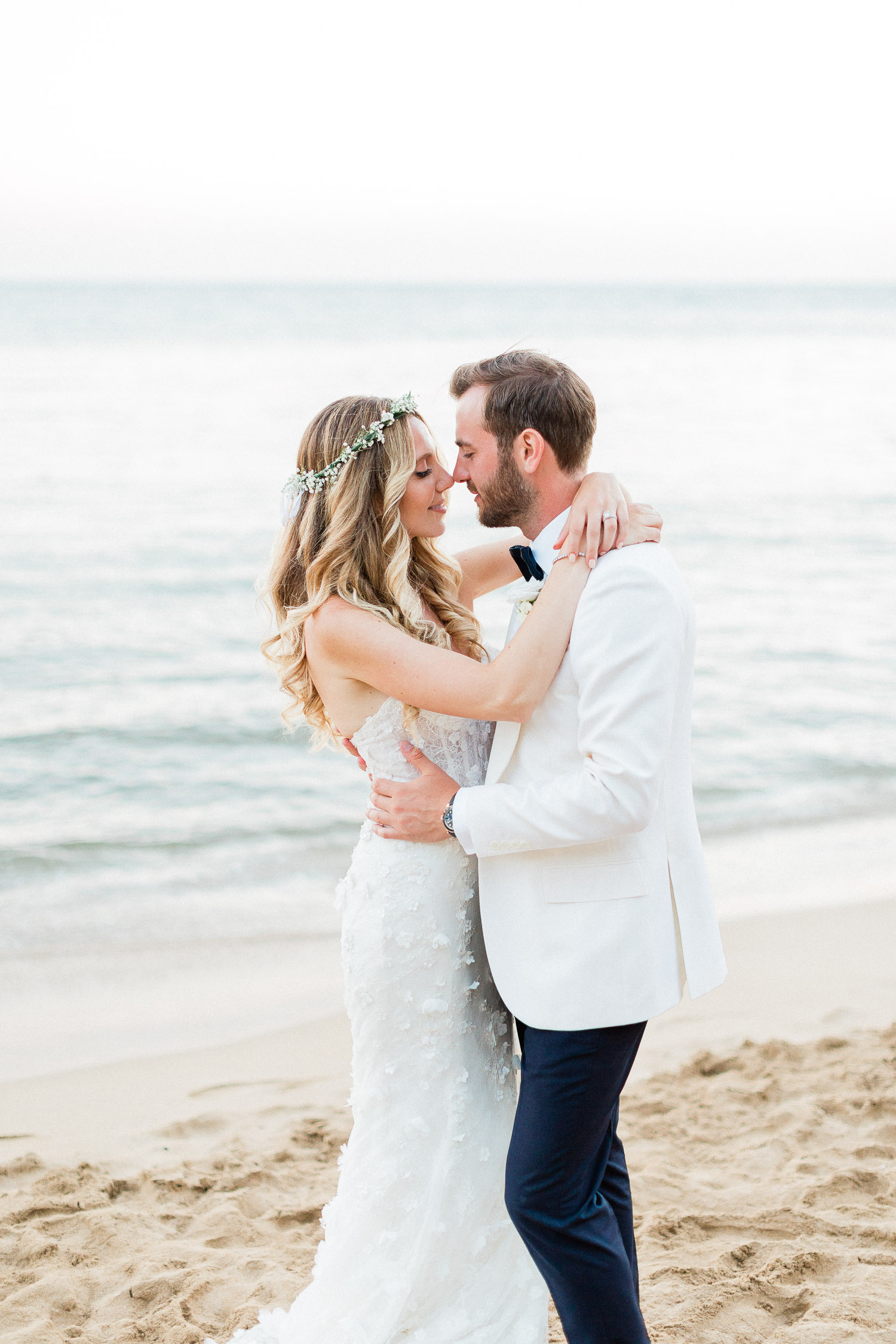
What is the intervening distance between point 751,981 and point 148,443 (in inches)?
791

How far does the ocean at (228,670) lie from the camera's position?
5.89m

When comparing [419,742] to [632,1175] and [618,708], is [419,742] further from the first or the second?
[632,1175]

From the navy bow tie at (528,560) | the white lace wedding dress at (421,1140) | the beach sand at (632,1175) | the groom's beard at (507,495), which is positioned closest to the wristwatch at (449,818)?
the white lace wedding dress at (421,1140)

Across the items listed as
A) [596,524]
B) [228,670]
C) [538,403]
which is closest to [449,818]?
[596,524]

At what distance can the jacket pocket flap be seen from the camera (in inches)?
95.1

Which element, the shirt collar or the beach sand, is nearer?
the shirt collar

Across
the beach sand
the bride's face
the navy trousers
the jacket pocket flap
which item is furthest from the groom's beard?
the beach sand

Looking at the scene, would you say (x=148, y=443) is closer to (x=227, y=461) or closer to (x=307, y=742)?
(x=227, y=461)

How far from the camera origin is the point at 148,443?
2319cm

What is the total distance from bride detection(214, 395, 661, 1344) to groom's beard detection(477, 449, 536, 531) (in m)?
0.17

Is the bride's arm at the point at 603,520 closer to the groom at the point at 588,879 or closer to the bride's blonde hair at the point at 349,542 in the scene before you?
the groom at the point at 588,879

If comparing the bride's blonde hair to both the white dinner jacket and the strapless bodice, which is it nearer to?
the strapless bodice

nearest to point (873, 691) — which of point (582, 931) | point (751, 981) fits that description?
point (751, 981)

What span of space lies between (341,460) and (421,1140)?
5.47 feet
